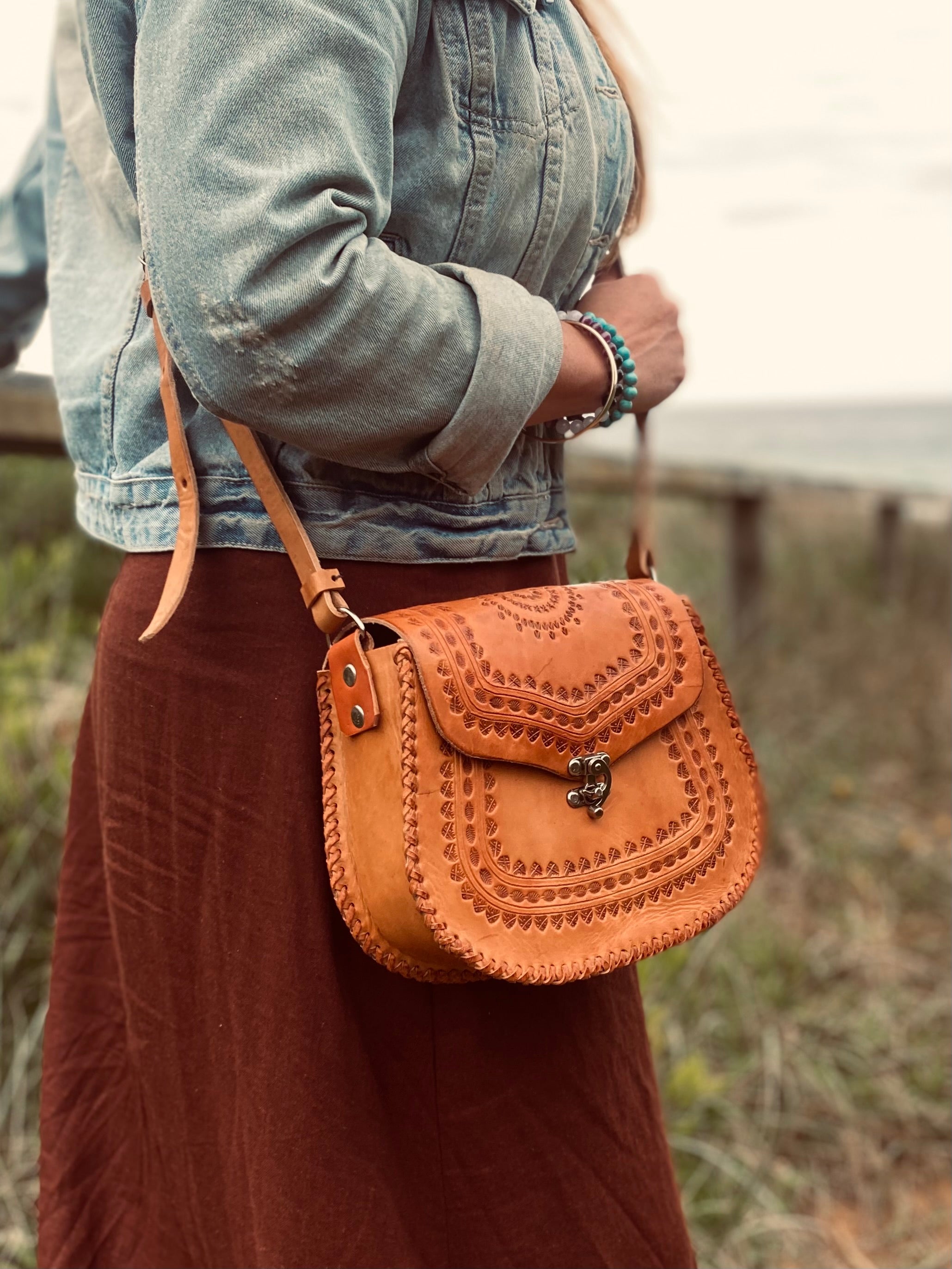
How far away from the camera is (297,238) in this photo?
2.31ft

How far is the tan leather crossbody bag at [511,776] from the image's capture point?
31.2 inches

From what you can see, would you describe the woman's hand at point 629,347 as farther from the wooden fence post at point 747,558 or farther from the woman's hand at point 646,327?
the wooden fence post at point 747,558

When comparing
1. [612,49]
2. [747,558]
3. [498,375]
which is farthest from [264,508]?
[747,558]

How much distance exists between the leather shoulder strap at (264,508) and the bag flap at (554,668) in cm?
4

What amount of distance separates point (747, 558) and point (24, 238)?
4615 millimetres

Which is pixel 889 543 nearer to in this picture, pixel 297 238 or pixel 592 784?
→ pixel 592 784

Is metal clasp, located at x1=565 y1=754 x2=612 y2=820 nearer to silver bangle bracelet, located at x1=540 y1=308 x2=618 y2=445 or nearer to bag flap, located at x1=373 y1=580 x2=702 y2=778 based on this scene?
bag flap, located at x1=373 y1=580 x2=702 y2=778

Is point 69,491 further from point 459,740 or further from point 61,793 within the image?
point 459,740

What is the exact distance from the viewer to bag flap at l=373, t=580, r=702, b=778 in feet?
2.66

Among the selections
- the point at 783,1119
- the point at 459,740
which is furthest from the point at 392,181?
the point at 783,1119

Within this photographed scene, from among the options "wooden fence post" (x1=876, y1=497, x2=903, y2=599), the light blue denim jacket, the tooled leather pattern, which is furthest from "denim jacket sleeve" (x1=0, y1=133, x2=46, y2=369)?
"wooden fence post" (x1=876, y1=497, x2=903, y2=599)

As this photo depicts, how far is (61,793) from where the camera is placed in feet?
7.18

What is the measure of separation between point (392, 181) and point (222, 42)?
0.15 metres

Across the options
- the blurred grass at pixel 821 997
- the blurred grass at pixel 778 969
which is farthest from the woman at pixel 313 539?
the blurred grass at pixel 821 997
